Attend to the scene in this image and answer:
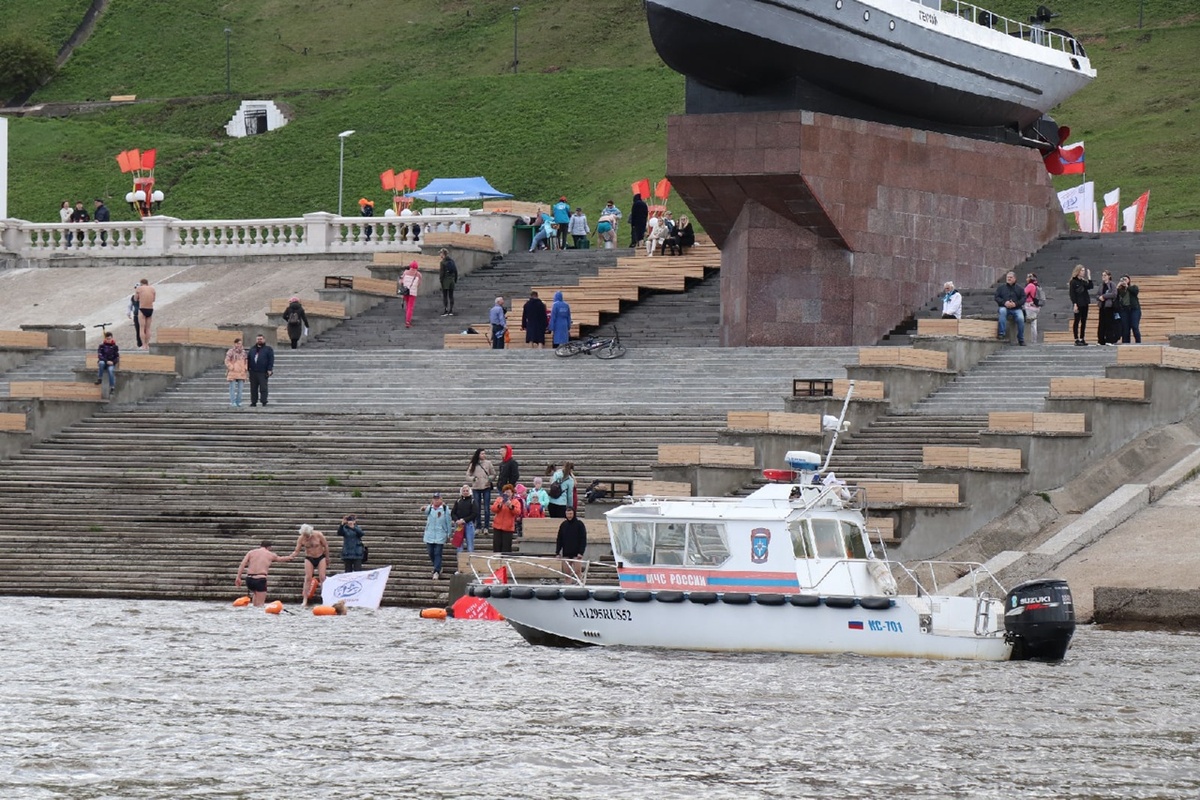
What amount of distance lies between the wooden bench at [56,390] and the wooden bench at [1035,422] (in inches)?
659

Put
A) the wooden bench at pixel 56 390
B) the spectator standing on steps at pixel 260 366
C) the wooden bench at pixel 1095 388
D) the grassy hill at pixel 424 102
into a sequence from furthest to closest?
the grassy hill at pixel 424 102 < the spectator standing on steps at pixel 260 366 < the wooden bench at pixel 56 390 < the wooden bench at pixel 1095 388

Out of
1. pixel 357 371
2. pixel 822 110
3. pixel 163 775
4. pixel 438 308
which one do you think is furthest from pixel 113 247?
pixel 163 775

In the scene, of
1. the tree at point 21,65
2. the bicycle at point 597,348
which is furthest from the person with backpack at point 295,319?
the tree at point 21,65

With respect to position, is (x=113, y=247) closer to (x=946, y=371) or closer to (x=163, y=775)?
(x=946, y=371)

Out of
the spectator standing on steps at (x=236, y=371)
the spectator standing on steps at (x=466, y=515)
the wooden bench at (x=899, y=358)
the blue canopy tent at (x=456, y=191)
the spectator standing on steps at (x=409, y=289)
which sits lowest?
the spectator standing on steps at (x=466, y=515)

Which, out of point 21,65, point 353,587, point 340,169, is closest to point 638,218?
point 340,169

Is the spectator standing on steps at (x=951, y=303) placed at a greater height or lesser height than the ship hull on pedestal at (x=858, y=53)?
lesser

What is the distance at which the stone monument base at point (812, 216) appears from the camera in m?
43.4

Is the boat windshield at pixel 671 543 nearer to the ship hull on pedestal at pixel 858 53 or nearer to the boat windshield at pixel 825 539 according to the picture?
the boat windshield at pixel 825 539

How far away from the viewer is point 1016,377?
38781 mm

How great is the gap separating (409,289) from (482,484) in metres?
16.5

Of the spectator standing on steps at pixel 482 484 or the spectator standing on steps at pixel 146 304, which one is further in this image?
the spectator standing on steps at pixel 146 304

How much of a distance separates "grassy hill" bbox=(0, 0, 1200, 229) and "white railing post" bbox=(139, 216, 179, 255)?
22594mm

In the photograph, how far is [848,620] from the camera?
26406 mm
